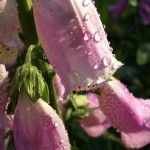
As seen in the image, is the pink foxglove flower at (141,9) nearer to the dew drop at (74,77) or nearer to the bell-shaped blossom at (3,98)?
the bell-shaped blossom at (3,98)

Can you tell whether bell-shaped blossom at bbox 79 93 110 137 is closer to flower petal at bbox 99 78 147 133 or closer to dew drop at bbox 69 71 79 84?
flower petal at bbox 99 78 147 133

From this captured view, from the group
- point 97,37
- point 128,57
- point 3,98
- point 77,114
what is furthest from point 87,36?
point 128,57

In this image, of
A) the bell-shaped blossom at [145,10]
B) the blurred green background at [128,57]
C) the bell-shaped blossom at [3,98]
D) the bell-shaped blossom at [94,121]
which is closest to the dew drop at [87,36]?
the bell-shaped blossom at [3,98]

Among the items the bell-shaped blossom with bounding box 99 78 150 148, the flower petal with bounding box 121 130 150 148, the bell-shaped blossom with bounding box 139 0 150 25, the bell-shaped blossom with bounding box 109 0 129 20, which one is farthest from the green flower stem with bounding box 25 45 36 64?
the bell-shaped blossom with bounding box 109 0 129 20

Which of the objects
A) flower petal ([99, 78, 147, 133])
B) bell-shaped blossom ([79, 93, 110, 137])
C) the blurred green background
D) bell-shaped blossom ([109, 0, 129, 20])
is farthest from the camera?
bell-shaped blossom ([109, 0, 129, 20])

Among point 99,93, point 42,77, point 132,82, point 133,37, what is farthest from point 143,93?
point 42,77
